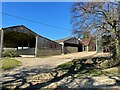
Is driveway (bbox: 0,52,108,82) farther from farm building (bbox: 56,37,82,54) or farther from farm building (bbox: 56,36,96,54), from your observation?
farm building (bbox: 56,37,82,54)

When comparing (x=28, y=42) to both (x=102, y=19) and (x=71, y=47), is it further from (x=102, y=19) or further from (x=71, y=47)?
(x=102, y=19)

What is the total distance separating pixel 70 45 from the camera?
43.1 metres

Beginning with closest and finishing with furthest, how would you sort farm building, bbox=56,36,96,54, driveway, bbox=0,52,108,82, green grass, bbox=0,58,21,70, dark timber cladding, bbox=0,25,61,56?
1. driveway, bbox=0,52,108,82
2. green grass, bbox=0,58,21,70
3. dark timber cladding, bbox=0,25,61,56
4. farm building, bbox=56,36,96,54

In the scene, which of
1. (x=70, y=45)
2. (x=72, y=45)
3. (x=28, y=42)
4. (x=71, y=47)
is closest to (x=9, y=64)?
(x=28, y=42)

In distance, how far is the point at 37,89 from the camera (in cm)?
769

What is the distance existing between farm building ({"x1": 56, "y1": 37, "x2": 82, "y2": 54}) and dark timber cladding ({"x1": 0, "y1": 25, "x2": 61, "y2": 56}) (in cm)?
283

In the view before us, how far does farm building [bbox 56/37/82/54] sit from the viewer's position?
39475 mm

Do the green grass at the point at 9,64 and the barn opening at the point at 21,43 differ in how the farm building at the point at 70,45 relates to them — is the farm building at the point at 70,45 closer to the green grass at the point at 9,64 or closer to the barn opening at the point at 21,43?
the barn opening at the point at 21,43

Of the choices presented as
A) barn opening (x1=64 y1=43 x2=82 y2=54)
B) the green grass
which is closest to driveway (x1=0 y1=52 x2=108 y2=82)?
the green grass

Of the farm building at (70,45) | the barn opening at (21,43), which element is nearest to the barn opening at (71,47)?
the farm building at (70,45)

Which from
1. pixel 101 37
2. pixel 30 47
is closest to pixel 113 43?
pixel 101 37

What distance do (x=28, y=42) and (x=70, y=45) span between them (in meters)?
11.8

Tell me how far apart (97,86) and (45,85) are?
2271 mm

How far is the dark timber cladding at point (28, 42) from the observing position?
27.2 meters
